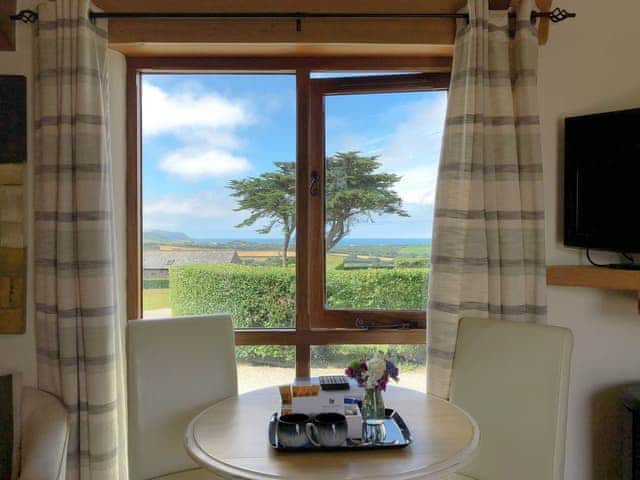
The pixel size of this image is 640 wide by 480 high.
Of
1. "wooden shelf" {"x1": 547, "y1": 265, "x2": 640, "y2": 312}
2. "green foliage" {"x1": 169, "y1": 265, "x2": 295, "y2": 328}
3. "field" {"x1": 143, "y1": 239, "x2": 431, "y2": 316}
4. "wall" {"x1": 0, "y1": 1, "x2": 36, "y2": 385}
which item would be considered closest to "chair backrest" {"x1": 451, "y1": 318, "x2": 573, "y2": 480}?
"wooden shelf" {"x1": 547, "y1": 265, "x2": 640, "y2": 312}

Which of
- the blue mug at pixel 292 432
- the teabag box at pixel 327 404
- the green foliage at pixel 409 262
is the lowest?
the blue mug at pixel 292 432

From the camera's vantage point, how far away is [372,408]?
1485mm

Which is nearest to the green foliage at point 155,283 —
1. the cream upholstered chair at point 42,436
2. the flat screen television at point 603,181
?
the cream upholstered chair at point 42,436

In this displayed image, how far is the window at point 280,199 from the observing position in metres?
2.40

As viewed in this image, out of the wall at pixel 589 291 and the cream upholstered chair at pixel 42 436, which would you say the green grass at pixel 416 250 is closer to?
the wall at pixel 589 291

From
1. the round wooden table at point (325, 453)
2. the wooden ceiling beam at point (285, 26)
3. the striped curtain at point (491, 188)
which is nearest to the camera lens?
the round wooden table at point (325, 453)

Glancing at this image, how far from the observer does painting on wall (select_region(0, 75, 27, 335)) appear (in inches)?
85.1

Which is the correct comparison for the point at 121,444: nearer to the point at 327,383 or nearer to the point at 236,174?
the point at 327,383

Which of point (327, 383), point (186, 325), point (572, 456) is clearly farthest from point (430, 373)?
point (186, 325)

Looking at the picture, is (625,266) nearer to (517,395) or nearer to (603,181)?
(603,181)

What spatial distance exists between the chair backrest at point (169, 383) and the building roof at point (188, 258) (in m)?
0.54

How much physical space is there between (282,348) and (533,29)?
183 centimetres

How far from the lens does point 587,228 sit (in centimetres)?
209

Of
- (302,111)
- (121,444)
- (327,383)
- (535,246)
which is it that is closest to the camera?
(327,383)
